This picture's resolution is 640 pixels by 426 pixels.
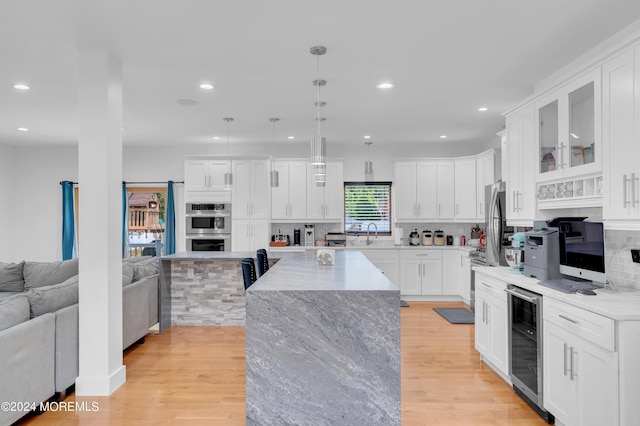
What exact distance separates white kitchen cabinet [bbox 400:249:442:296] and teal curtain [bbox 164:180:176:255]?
13.6 ft

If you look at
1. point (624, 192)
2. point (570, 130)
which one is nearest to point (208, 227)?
point (570, 130)

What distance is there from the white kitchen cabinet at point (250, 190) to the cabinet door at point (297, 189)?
47 cm

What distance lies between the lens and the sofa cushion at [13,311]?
2.71 meters

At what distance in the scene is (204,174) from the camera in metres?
7.00

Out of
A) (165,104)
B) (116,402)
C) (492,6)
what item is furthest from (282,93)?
(116,402)

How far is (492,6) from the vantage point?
2.66 meters

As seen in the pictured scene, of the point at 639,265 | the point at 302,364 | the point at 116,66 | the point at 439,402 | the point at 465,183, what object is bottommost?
the point at 439,402

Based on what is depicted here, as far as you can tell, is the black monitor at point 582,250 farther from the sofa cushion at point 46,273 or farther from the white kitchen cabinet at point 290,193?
the sofa cushion at point 46,273

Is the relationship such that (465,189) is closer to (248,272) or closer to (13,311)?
(248,272)

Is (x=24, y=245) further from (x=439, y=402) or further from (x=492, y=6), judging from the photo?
(x=492, y=6)

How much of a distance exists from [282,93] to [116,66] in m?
1.67

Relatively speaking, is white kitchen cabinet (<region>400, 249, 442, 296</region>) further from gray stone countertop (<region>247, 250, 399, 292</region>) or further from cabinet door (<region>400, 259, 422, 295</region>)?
gray stone countertop (<region>247, 250, 399, 292</region>)

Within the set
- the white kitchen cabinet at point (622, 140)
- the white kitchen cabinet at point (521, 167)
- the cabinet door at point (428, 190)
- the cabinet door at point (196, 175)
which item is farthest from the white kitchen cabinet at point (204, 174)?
the white kitchen cabinet at point (622, 140)

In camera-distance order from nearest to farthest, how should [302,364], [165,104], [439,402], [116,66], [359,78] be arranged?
[302,364], [439,402], [116,66], [359,78], [165,104]
